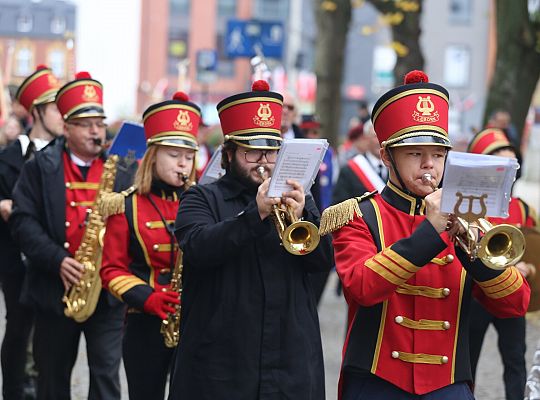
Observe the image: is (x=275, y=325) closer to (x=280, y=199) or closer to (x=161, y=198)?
(x=280, y=199)

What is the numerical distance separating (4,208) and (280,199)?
3812mm

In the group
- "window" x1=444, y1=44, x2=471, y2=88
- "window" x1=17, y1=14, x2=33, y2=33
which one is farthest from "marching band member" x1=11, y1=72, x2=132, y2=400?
"window" x1=17, y1=14, x2=33, y2=33

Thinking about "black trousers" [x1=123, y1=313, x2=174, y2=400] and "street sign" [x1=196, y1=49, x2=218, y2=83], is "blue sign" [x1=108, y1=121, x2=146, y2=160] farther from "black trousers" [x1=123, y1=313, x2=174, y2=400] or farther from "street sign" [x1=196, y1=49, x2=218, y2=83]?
"street sign" [x1=196, y1=49, x2=218, y2=83]

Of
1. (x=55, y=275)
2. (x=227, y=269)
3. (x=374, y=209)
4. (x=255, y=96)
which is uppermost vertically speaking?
(x=255, y=96)

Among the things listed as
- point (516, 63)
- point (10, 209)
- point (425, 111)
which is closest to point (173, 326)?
point (425, 111)

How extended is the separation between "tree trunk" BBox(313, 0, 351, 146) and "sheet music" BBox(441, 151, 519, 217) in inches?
648

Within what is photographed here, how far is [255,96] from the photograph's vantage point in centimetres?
569

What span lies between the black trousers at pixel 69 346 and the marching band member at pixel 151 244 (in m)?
0.51

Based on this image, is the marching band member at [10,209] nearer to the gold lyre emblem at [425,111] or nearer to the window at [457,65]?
the gold lyre emblem at [425,111]

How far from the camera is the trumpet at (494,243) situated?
4.47m

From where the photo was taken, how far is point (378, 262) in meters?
4.81

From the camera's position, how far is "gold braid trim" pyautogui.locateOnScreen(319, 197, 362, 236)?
5.11 meters

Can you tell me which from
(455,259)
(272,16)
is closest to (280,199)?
(455,259)

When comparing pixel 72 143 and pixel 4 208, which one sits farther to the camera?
pixel 4 208
